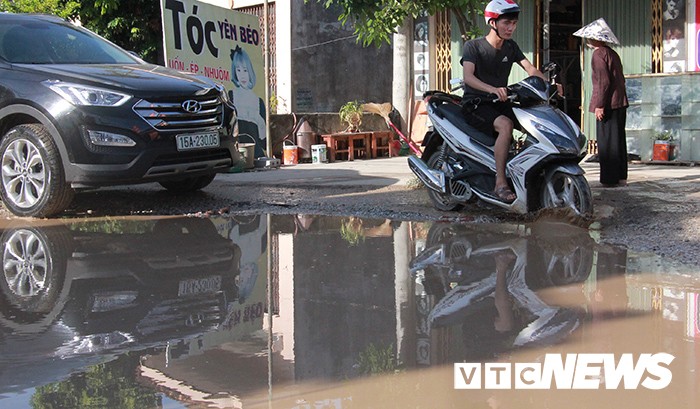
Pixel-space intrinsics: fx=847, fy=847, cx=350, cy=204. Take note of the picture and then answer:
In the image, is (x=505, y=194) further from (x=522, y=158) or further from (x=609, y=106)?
(x=609, y=106)

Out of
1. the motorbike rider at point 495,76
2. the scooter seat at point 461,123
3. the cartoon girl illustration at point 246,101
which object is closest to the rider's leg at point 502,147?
the motorbike rider at point 495,76

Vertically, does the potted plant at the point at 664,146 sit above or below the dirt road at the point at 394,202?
above

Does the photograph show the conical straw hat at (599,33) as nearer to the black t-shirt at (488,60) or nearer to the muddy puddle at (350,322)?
the black t-shirt at (488,60)

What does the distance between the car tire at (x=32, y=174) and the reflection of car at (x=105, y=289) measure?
47cm

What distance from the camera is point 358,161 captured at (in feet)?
45.7

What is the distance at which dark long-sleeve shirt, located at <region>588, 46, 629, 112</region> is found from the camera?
828cm

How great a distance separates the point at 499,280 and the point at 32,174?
446cm

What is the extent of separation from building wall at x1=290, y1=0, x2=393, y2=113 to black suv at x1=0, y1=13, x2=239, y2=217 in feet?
27.8

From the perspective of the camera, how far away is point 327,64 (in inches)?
655

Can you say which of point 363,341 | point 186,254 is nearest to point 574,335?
point 363,341

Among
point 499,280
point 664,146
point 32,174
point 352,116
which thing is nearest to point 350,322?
point 499,280

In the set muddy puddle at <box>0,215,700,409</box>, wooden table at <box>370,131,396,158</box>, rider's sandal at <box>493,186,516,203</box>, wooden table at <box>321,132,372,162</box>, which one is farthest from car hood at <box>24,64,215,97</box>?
wooden table at <box>370,131,396,158</box>

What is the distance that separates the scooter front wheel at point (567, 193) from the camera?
583cm

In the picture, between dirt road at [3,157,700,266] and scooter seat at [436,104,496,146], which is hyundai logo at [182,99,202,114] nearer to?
dirt road at [3,157,700,266]
